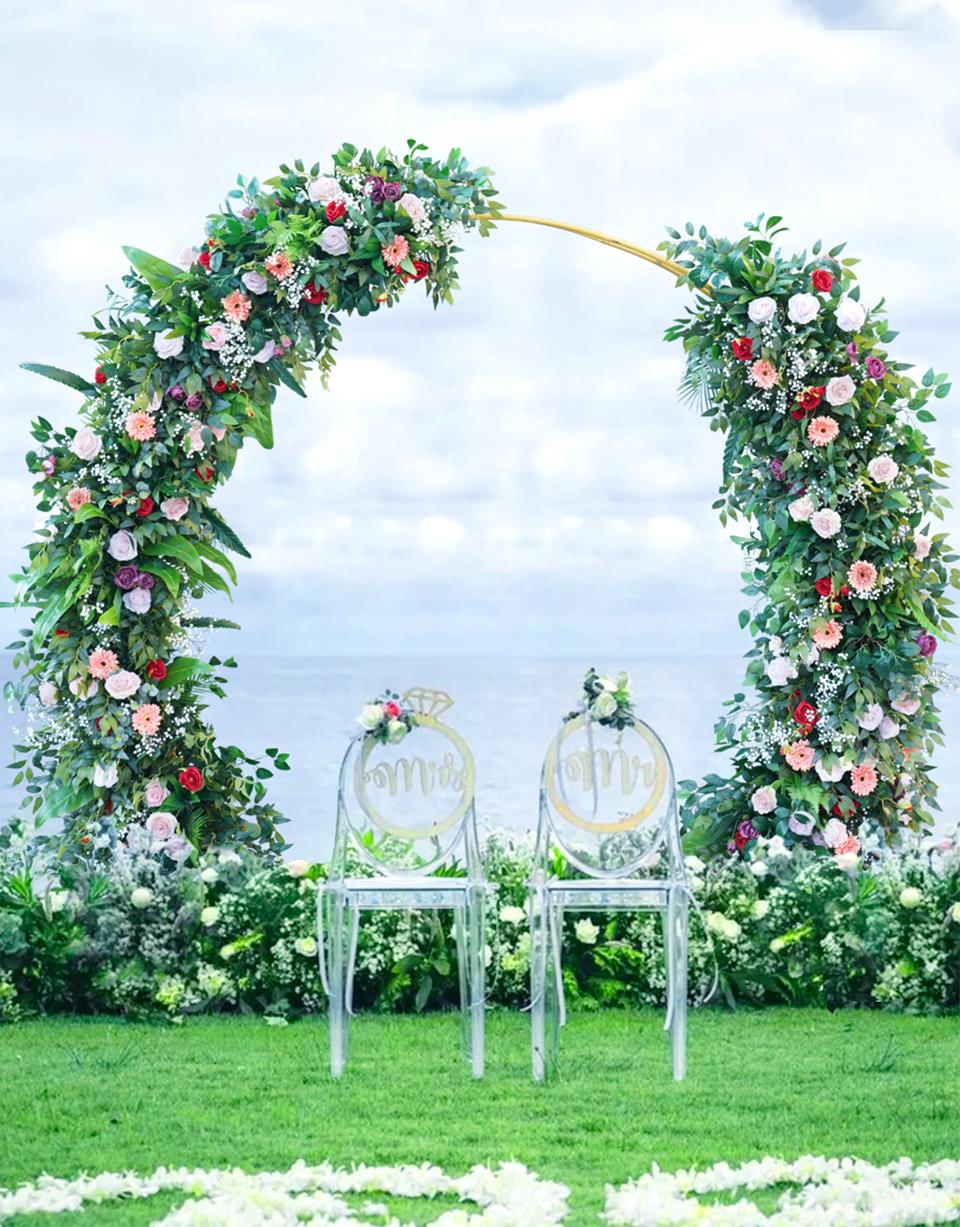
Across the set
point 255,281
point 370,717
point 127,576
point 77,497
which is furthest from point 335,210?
point 370,717

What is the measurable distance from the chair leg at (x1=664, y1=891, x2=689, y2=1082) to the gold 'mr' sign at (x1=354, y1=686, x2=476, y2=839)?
0.57m

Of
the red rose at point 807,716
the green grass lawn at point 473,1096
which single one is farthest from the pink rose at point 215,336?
the red rose at point 807,716

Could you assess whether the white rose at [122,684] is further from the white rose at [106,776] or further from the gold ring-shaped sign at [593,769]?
the gold ring-shaped sign at [593,769]

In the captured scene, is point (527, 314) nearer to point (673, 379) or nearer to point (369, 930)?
point (673, 379)

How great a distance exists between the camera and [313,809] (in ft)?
47.9

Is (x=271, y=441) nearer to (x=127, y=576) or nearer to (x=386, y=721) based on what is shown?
(x=127, y=576)

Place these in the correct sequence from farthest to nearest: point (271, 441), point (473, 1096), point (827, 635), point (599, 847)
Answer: point (271, 441)
point (827, 635)
point (599, 847)
point (473, 1096)

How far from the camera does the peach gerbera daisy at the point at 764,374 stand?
4.79m

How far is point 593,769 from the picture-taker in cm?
393

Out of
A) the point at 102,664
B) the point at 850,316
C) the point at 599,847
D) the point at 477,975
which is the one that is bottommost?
the point at 477,975

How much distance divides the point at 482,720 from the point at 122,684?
1867 cm

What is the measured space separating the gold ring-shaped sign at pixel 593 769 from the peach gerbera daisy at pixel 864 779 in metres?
1.16

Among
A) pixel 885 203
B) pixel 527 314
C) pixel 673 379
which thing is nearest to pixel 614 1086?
pixel 885 203

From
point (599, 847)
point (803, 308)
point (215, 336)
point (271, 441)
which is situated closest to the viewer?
point (599, 847)
